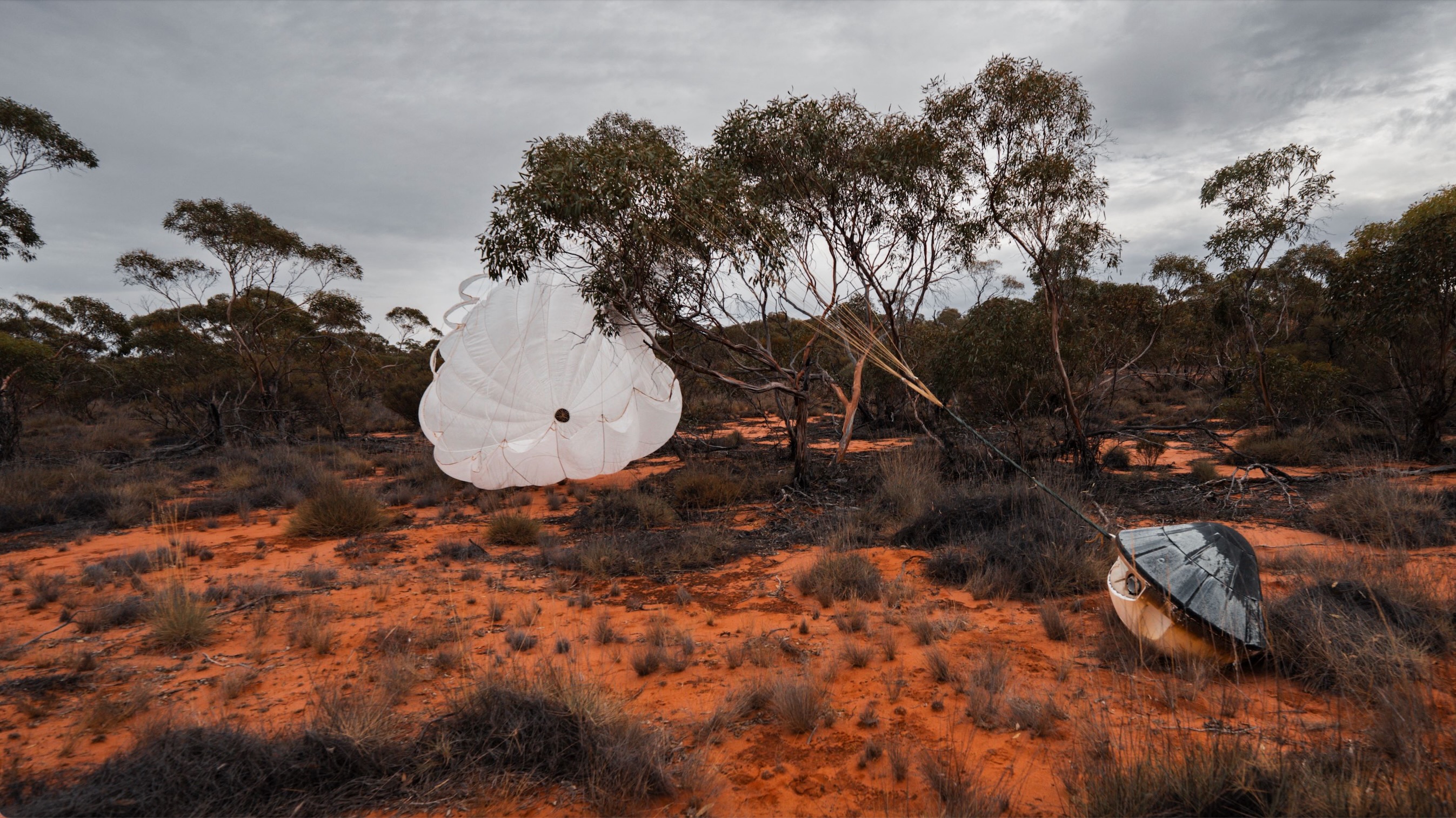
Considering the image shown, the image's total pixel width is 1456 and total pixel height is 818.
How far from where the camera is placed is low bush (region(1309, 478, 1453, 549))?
247 inches

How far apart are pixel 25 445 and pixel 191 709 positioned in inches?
844

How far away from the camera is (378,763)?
3111mm

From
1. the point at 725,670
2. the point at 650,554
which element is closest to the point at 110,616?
the point at 650,554

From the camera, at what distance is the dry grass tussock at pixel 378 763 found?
2.88 m

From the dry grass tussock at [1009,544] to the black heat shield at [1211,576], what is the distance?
64.2 inches

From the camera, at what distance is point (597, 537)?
805 cm

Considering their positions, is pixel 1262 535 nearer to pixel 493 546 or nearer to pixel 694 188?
pixel 694 188

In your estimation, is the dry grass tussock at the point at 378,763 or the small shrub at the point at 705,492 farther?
the small shrub at the point at 705,492

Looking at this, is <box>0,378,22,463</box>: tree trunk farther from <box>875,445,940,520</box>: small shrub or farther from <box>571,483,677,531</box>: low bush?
<box>875,445,940,520</box>: small shrub

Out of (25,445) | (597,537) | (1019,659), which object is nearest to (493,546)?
(597,537)

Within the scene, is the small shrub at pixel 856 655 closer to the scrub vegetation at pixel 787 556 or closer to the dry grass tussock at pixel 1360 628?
the scrub vegetation at pixel 787 556

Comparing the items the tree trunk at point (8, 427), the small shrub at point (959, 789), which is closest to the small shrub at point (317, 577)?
the small shrub at point (959, 789)

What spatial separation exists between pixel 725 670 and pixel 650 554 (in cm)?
323

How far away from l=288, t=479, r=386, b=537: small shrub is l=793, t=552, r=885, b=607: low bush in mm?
7032
